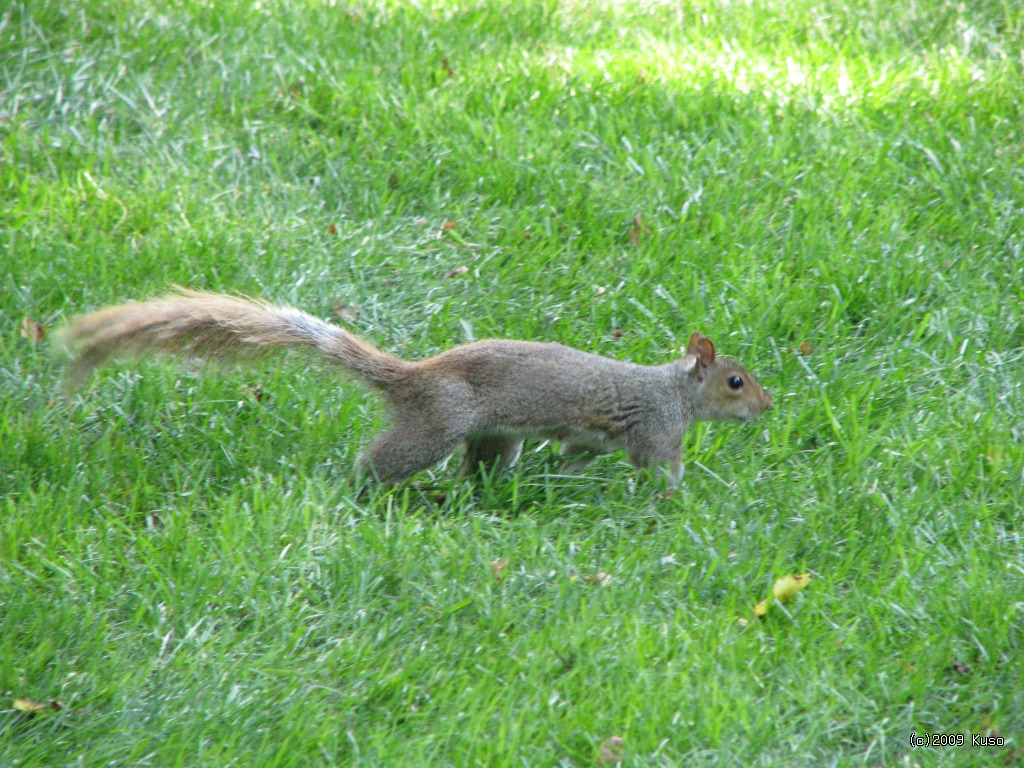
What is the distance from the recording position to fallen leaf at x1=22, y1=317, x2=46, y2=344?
423 centimetres

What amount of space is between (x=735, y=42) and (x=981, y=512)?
3.53 m

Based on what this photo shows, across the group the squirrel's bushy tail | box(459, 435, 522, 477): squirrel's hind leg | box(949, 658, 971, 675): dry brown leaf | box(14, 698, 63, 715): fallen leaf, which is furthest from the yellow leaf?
box(14, 698, 63, 715): fallen leaf

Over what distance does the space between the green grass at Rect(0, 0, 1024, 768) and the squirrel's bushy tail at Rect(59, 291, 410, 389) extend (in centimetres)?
17

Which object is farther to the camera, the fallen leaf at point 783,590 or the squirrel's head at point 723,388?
the squirrel's head at point 723,388

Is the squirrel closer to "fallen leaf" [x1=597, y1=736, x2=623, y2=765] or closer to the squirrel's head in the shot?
the squirrel's head

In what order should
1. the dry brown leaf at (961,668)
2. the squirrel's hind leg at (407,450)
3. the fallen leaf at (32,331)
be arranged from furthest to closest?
the fallen leaf at (32,331), the squirrel's hind leg at (407,450), the dry brown leaf at (961,668)

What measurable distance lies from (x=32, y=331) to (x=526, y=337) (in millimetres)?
1827

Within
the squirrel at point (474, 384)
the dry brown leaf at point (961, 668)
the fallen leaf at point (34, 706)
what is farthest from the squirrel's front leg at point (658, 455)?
the fallen leaf at point (34, 706)

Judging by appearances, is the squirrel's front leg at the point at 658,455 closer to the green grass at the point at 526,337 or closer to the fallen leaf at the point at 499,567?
the green grass at the point at 526,337

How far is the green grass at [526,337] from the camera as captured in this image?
2795mm

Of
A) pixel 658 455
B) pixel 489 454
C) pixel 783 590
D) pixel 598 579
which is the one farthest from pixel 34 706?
→ pixel 658 455

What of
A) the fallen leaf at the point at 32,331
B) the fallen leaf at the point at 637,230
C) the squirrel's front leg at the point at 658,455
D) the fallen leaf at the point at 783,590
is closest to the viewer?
the fallen leaf at the point at 783,590

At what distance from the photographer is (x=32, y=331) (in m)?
4.24

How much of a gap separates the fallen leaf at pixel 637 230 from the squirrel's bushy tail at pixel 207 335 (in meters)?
1.56
